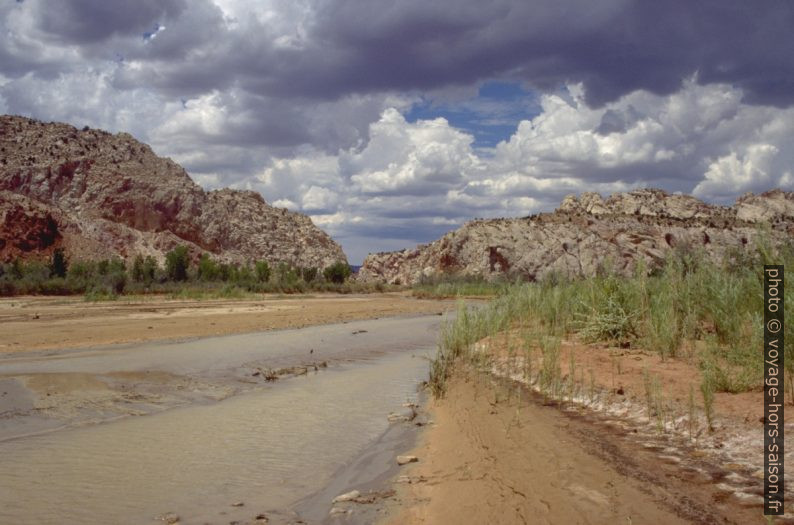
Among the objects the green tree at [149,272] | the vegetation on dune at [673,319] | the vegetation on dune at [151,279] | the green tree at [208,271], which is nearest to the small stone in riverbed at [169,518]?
the vegetation on dune at [673,319]

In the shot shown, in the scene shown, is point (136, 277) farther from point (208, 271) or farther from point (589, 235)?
point (589, 235)

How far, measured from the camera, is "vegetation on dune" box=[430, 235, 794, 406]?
732 cm

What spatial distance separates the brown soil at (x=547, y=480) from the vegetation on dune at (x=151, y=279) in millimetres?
35012

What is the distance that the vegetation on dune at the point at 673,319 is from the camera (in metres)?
7.32

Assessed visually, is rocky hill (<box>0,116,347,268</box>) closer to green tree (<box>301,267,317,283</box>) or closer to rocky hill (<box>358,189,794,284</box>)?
green tree (<box>301,267,317,283</box>)

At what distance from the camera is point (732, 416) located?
20.4 feet

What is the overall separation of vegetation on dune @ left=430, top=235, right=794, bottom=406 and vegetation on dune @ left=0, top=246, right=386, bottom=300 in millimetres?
30104

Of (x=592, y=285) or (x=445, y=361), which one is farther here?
(x=592, y=285)

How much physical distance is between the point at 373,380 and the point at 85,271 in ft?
151

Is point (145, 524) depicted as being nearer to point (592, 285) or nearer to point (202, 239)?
point (592, 285)

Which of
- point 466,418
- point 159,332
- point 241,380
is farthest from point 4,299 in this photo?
point 466,418

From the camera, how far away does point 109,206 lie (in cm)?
7294

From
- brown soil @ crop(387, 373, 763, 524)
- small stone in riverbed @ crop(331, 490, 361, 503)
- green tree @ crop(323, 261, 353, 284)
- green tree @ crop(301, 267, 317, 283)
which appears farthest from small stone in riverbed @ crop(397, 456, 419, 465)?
green tree @ crop(323, 261, 353, 284)

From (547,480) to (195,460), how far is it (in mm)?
3626
